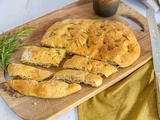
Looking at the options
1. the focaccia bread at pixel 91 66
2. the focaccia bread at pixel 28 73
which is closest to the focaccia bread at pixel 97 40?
the focaccia bread at pixel 91 66

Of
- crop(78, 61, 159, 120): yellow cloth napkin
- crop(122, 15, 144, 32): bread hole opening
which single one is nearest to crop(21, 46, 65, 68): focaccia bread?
crop(78, 61, 159, 120): yellow cloth napkin

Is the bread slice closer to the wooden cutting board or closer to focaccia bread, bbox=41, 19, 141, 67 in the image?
the wooden cutting board

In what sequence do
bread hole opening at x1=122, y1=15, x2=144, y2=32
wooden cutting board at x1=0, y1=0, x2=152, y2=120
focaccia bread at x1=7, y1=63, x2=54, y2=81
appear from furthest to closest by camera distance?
1. bread hole opening at x1=122, y1=15, x2=144, y2=32
2. focaccia bread at x1=7, y1=63, x2=54, y2=81
3. wooden cutting board at x1=0, y1=0, x2=152, y2=120

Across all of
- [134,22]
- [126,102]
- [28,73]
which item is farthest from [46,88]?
[134,22]

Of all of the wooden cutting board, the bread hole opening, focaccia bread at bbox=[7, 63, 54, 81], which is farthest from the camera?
the bread hole opening

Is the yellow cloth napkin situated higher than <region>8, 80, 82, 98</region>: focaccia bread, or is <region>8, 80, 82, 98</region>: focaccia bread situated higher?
<region>8, 80, 82, 98</region>: focaccia bread

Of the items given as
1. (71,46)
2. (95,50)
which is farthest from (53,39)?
(95,50)

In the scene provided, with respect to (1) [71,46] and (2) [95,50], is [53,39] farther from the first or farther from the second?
(2) [95,50]
